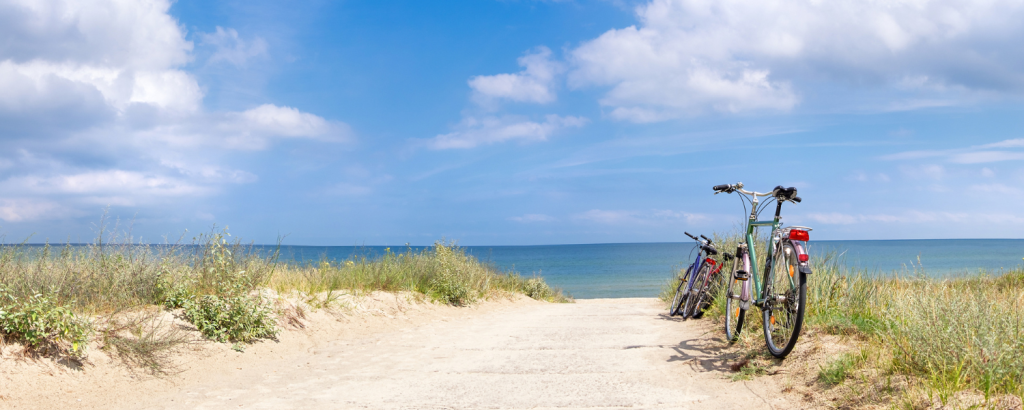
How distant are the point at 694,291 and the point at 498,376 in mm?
4633

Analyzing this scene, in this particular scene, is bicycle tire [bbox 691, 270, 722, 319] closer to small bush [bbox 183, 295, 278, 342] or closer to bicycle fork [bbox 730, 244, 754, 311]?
bicycle fork [bbox 730, 244, 754, 311]

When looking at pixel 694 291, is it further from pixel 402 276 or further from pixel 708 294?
pixel 402 276

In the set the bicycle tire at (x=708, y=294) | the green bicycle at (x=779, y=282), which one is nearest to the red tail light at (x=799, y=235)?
the green bicycle at (x=779, y=282)

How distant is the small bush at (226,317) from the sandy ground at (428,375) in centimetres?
23

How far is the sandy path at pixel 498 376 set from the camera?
4680 mm

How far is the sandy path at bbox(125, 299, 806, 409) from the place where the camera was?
4680 mm

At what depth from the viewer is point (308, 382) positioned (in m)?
5.54

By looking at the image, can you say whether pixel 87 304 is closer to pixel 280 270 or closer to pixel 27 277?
pixel 27 277

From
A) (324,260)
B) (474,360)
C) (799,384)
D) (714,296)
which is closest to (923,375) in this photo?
(799,384)

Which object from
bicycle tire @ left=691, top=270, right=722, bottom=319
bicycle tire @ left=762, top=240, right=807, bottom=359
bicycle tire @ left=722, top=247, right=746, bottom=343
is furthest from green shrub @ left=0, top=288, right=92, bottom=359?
bicycle tire @ left=691, top=270, right=722, bottom=319

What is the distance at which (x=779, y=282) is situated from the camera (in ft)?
18.3

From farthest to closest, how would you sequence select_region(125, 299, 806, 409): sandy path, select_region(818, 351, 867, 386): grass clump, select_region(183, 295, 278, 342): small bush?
select_region(183, 295, 278, 342): small bush < select_region(125, 299, 806, 409): sandy path < select_region(818, 351, 867, 386): grass clump

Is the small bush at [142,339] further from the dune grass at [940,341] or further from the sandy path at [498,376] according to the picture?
the dune grass at [940,341]

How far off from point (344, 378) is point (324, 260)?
5.64 m
